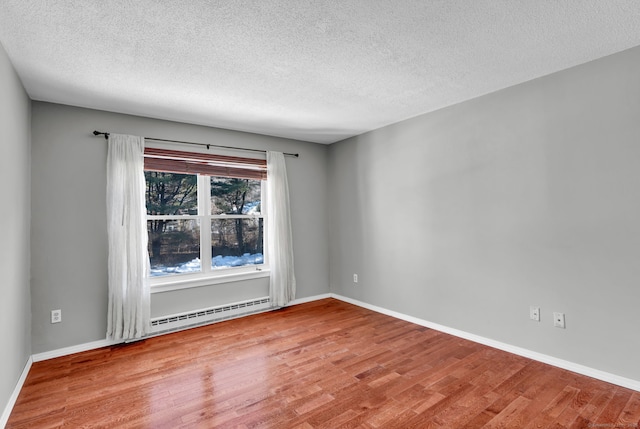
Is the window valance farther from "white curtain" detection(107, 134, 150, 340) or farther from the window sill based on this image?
the window sill

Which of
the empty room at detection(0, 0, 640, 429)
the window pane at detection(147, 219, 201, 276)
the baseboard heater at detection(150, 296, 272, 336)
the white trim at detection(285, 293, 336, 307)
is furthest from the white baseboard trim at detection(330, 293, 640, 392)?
the window pane at detection(147, 219, 201, 276)

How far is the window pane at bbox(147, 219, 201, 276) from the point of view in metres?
3.78

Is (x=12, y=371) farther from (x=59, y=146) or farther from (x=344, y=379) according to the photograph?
(x=344, y=379)

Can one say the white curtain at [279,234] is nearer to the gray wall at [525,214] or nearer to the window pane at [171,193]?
the window pane at [171,193]

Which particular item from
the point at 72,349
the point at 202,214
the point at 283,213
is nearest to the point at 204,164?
the point at 202,214

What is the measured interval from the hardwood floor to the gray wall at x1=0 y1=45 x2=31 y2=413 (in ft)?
1.06

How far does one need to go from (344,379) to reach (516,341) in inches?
66.8

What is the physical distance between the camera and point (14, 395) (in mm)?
2322

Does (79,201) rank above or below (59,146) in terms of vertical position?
below

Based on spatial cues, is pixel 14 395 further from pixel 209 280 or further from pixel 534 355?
pixel 534 355

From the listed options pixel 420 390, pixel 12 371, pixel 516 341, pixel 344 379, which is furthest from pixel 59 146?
pixel 516 341

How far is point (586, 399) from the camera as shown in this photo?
2.22 m

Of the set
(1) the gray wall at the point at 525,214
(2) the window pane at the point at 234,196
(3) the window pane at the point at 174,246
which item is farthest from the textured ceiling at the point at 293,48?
(3) the window pane at the point at 174,246

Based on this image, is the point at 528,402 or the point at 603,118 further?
the point at 603,118
